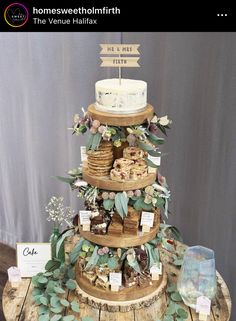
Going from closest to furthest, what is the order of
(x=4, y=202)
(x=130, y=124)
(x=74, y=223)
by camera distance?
(x=130, y=124) < (x=74, y=223) < (x=4, y=202)

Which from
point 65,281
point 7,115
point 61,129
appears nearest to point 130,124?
point 65,281

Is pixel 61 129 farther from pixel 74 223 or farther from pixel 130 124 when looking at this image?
pixel 130 124

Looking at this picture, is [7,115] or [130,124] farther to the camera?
[7,115]

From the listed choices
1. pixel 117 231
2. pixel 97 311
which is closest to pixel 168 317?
pixel 97 311

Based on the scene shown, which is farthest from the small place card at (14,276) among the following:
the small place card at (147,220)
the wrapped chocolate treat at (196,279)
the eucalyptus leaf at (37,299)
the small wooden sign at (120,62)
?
the small wooden sign at (120,62)

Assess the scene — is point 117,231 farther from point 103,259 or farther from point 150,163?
point 150,163

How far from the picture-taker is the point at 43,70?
7.61ft

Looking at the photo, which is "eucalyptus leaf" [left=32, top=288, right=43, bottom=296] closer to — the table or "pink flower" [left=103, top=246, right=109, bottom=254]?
the table

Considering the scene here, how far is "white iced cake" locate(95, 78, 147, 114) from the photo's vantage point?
156 centimetres

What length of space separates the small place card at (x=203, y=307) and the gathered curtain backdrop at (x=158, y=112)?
0.73 metres
